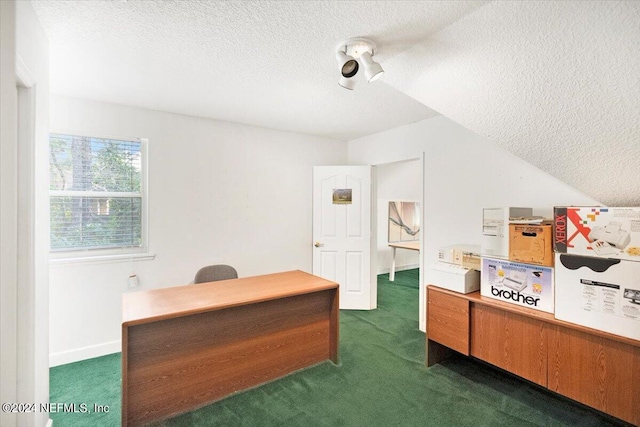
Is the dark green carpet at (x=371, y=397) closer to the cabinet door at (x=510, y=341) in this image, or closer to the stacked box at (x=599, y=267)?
the cabinet door at (x=510, y=341)

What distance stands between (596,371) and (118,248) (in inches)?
162

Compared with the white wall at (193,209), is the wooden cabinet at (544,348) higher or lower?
lower

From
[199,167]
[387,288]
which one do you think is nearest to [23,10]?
[199,167]

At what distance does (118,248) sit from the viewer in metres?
3.02

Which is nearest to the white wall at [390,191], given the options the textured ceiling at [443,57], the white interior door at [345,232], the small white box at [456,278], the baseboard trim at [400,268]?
the baseboard trim at [400,268]

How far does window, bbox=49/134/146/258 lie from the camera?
2.75 metres

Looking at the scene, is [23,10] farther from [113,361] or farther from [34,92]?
[113,361]

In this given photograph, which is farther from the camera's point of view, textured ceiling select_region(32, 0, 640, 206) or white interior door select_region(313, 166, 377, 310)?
white interior door select_region(313, 166, 377, 310)

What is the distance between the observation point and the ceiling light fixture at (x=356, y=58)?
1.74m

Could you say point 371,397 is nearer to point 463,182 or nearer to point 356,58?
point 463,182

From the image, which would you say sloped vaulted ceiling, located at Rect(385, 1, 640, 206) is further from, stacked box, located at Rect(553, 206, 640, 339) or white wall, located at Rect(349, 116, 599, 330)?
white wall, located at Rect(349, 116, 599, 330)

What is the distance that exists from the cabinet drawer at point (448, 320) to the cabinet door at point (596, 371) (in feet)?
1.85

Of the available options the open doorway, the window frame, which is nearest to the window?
the window frame

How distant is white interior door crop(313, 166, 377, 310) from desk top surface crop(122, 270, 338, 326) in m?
1.38
